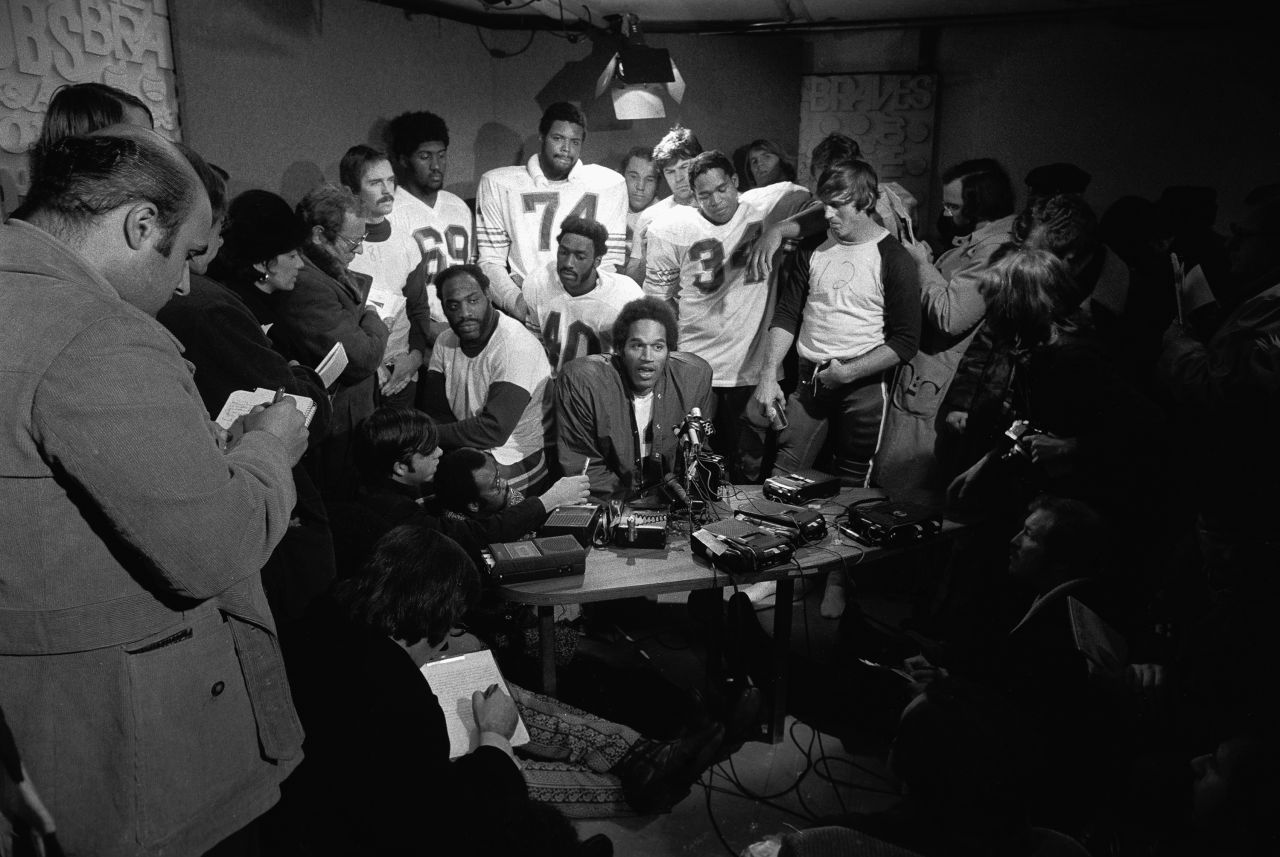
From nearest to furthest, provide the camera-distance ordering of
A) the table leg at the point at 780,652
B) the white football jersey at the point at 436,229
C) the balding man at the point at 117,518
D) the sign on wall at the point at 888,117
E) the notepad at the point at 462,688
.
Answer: the balding man at the point at 117,518, the notepad at the point at 462,688, the table leg at the point at 780,652, the white football jersey at the point at 436,229, the sign on wall at the point at 888,117

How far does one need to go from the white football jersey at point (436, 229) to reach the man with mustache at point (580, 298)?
2.35 feet

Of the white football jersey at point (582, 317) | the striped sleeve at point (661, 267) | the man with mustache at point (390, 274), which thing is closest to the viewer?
the man with mustache at point (390, 274)

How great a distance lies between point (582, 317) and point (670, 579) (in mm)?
2072

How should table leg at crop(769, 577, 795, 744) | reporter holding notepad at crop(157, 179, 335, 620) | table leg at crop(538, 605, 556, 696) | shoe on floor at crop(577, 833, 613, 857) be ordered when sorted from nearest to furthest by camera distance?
shoe on floor at crop(577, 833, 613, 857) → reporter holding notepad at crop(157, 179, 335, 620) → table leg at crop(538, 605, 556, 696) → table leg at crop(769, 577, 795, 744)

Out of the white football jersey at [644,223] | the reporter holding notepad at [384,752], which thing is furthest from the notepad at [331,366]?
the white football jersey at [644,223]

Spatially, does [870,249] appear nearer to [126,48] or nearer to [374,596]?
[374,596]

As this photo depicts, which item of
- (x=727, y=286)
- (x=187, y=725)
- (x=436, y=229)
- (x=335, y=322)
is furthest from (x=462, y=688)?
(x=436, y=229)

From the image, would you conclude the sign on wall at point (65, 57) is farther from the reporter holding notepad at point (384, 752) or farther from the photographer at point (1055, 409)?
the photographer at point (1055, 409)

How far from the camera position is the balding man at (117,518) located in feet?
3.71

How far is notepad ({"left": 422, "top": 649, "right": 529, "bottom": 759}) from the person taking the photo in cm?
221

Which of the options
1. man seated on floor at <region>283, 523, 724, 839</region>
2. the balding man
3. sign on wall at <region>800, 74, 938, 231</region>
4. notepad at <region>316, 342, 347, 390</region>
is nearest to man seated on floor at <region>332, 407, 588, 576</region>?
notepad at <region>316, 342, 347, 390</region>

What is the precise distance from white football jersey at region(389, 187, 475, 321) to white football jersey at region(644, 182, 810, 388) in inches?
51.1

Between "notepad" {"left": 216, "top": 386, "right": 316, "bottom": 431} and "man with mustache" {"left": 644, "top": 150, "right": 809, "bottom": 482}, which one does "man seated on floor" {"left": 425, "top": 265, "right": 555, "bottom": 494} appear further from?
"notepad" {"left": 216, "top": 386, "right": 316, "bottom": 431}

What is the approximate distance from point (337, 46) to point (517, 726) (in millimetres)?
4089
